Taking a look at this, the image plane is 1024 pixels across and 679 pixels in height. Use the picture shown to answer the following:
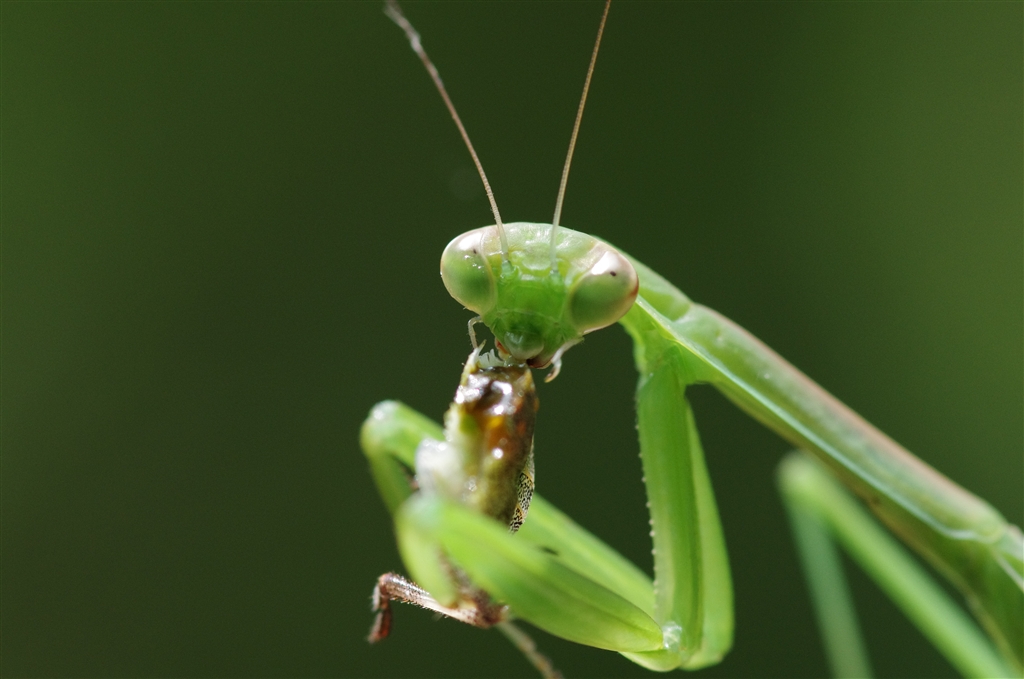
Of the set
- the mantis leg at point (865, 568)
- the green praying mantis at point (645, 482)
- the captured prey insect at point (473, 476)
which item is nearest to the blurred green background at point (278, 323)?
the mantis leg at point (865, 568)

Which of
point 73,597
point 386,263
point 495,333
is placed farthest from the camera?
point 386,263

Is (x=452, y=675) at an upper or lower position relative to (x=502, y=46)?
lower

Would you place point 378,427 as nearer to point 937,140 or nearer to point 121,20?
point 121,20

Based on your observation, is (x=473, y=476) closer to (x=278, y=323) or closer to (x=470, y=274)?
(x=470, y=274)

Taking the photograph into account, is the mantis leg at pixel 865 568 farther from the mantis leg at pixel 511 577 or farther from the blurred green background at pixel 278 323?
the mantis leg at pixel 511 577

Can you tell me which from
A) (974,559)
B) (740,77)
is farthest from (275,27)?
(974,559)

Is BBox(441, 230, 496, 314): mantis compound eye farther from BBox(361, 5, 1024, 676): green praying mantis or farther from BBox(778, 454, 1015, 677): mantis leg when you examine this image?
BBox(778, 454, 1015, 677): mantis leg
